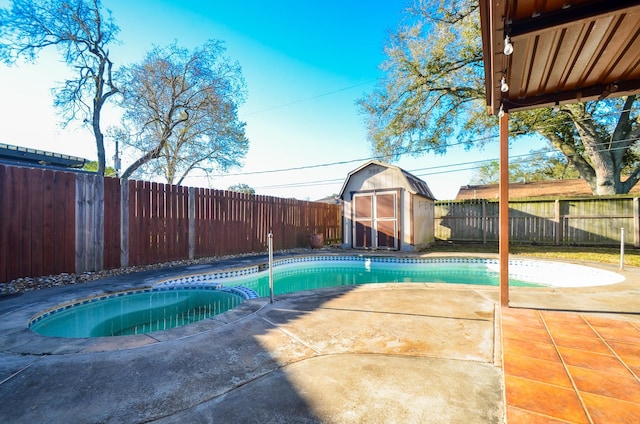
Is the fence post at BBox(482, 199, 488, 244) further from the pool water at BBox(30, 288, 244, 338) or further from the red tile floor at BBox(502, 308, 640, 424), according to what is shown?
the pool water at BBox(30, 288, 244, 338)

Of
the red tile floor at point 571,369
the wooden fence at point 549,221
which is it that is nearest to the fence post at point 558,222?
the wooden fence at point 549,221

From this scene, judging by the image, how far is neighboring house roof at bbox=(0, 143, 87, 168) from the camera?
9.45m

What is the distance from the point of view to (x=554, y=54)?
90.3 inches

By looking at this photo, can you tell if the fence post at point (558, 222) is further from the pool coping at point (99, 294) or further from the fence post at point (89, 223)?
the fence post at point (89, 223)

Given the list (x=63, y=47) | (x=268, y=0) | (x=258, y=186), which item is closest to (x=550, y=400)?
(x=268, y=0)

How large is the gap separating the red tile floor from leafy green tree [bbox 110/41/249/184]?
1480cm

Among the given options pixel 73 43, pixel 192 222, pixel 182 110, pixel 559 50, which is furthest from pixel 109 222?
pixel 73 43

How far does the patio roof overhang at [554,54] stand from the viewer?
1799 mm

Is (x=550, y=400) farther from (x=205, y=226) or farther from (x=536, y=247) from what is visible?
(x=536, y=247)

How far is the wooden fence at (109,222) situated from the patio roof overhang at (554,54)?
6848 millimetres

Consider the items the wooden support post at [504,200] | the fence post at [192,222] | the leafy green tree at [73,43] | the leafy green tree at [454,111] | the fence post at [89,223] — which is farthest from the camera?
the leafy green tree at [454,111]

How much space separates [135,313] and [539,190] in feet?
69.3

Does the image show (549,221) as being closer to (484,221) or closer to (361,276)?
(484,221)

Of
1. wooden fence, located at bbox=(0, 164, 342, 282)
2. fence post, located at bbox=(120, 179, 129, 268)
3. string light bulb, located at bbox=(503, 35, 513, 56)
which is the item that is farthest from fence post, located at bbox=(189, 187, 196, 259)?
string light bulb, located at bbox=(503, 35, 513, 56)
